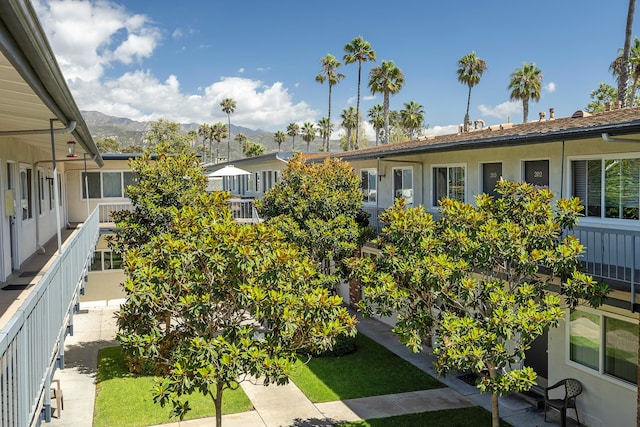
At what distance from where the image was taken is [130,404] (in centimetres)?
1360

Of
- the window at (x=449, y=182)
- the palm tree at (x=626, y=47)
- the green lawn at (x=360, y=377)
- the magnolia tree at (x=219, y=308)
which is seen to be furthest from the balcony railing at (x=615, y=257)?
the palm tree at (x=626, y=47)

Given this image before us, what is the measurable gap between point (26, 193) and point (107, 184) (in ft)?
41.7

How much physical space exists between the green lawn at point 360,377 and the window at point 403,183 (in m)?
5.62

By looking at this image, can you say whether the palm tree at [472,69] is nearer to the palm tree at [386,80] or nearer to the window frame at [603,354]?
the palm tree at [386,80]

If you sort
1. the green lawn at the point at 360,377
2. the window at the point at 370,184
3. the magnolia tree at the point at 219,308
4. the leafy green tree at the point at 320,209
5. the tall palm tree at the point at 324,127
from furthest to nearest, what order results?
the tall palm tree at the point at 324,127, the window at the point at 370,184, the leafy green tree at the point at 320,209, the green lawn at the point at 360,377, the magnolia tree at the point at 219,308

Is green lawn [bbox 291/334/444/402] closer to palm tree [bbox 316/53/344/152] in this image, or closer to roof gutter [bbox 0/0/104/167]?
roof gutter [bbox 0/0/104/167]

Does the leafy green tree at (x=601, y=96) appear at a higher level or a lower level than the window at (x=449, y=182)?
higher

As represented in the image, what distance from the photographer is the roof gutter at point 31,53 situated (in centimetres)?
391

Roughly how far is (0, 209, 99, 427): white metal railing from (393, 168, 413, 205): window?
1312cm

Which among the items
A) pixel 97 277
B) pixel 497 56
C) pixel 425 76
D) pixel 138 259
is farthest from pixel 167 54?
pixel 138 259

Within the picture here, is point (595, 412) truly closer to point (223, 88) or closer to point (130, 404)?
point (130, 404)

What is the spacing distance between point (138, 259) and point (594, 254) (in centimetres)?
866

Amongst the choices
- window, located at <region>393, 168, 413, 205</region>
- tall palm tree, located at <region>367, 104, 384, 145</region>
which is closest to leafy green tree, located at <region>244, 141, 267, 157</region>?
tall palm tree, located at <region>367, 104, 384, 145</region>

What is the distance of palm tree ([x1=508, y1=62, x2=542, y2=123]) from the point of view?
1848 inches
